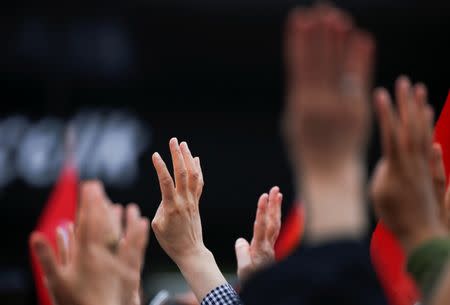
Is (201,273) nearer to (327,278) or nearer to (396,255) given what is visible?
(396,255)

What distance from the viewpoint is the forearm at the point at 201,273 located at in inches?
72.8

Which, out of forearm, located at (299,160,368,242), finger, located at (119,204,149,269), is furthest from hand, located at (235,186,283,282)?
forearm, located at (299,160,368,242)

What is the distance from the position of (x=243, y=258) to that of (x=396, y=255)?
30 centimetres

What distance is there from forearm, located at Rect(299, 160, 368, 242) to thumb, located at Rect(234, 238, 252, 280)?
858mm

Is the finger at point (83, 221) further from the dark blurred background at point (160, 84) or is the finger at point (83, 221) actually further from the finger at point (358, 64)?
the dark blurred background at point (160, 84)

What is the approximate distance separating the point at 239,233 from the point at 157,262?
0.81 m

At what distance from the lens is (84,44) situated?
28.6 feet

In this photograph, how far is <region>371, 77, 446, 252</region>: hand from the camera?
1.27 m

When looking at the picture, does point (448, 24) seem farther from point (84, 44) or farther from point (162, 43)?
point (84, 44)

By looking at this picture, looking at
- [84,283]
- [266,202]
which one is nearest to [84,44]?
[266,202]

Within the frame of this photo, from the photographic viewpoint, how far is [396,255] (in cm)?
203

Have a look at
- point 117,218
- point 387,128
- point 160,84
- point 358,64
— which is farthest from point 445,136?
point 160,84

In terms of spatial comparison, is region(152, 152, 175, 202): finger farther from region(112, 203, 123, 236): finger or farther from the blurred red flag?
the blurred red flag

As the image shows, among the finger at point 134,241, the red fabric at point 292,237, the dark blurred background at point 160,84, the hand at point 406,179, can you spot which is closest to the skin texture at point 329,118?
the hand at point 406,179
